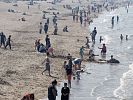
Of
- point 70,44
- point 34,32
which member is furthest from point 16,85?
point 34,32

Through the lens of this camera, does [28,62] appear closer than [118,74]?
No

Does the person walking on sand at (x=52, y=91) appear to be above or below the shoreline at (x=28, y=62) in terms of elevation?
above

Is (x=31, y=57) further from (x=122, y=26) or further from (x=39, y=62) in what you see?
(x=122, y=26)

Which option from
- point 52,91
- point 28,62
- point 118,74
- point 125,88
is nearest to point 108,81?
point 125,88

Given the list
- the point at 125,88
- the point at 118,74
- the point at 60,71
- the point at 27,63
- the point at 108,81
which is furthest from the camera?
the point at 27,63

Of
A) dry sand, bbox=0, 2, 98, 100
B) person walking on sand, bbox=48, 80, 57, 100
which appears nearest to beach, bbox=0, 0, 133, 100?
dry sand, bbox=0, 2, 98, 100

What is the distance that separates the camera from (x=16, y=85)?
2033 centimetres

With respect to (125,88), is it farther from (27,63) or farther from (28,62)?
(28,62)

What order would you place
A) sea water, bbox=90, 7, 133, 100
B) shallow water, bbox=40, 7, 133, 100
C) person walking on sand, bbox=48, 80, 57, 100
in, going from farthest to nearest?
sea water, bbox=90, 7, 133, 100 → shallow water, bbox=40, 7, 133, 100 → person walking on sand, bbox=48, 80, 57, 100

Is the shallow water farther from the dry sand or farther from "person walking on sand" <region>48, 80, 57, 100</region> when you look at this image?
"person walking on sand" <region>48, 80, 57, 100</region>

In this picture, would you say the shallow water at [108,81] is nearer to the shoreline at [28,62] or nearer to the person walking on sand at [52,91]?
the shoreline at [28,62]

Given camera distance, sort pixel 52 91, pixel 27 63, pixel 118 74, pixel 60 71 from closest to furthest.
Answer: pixel 52 91 → pixel 60 71 → pixel 118 74 → pixel 27 63

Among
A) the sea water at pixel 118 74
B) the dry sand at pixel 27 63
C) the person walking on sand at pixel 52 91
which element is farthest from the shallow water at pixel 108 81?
the person walking on sand at pixel 52 91

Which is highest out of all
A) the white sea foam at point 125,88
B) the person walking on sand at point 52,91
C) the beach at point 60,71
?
the person walking on sand at point 52,91
